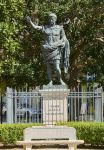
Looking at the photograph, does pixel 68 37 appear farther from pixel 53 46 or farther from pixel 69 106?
pixel 69 106

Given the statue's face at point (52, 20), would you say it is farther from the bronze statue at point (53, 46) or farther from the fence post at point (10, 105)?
the fence post at point (10, 105)

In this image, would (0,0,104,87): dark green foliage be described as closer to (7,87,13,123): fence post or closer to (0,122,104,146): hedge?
(7,87,13,123): fence post

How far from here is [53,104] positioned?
15.0 meters

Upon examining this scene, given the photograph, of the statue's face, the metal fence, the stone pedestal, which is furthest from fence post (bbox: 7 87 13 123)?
the statue's face

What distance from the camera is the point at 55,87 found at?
1495 centimetres

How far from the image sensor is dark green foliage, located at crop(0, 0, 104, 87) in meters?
18.0

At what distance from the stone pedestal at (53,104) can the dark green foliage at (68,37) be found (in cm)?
277

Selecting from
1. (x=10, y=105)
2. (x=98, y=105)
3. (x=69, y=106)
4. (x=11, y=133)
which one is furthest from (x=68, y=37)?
(x=10, y=105)

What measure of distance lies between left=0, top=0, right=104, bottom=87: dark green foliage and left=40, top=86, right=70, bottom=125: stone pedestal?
2774 mm

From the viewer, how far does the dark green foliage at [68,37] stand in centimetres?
1805

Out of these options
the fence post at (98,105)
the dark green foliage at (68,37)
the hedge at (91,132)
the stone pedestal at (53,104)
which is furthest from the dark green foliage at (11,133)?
the fence post at (98,105)

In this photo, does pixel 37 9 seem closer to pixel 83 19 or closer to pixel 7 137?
pixel 83 19

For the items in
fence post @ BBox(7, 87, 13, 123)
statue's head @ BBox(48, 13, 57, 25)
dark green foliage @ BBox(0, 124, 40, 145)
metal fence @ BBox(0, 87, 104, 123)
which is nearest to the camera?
statue's head @ BBox(48, 13, 57, 25)

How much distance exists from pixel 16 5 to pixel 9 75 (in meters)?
2.83
